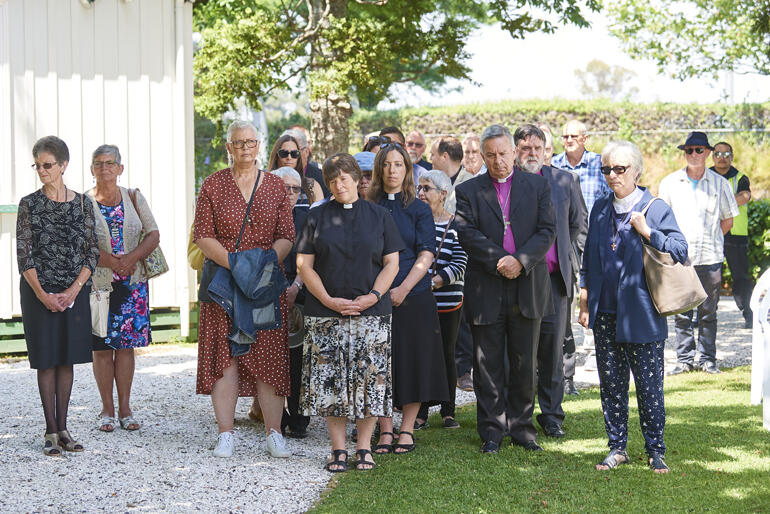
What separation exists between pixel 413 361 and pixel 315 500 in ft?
4.26

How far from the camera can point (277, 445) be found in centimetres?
612

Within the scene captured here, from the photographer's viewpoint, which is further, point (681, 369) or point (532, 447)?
point (681, 369)

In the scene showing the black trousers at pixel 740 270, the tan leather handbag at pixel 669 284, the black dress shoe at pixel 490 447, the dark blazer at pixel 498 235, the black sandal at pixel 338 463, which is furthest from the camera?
the black trousers at pixel 740 270

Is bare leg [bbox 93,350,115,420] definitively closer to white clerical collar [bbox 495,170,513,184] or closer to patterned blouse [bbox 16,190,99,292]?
patterned blouse [bbox 16,190,99,292]

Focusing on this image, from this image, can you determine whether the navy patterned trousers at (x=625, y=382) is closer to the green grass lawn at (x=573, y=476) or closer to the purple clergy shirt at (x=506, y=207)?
the green grass lawn at (x=573, y=476)

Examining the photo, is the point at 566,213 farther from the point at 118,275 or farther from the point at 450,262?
the point at 118,275

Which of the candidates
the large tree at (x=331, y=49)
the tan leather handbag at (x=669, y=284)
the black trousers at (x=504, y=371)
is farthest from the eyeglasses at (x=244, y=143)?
the large tree at (x=331, y=49)

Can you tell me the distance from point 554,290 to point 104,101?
5846mm

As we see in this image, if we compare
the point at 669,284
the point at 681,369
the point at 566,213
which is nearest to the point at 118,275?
the point at 566,213

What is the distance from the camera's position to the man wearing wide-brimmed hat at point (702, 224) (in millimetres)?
9023

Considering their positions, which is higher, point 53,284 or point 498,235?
point 498,235

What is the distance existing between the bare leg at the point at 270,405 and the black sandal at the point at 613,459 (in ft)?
6.84

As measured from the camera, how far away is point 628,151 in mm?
5457

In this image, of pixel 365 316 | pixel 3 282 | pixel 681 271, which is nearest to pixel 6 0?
pixel 3 282
